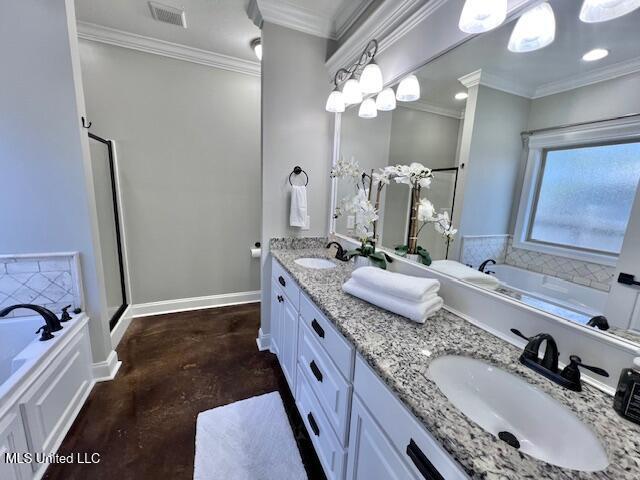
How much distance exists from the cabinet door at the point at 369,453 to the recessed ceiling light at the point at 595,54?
48.7 inches

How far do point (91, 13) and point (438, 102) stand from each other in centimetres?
266

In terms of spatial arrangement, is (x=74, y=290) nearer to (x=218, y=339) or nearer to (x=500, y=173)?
(x=218, y=339)

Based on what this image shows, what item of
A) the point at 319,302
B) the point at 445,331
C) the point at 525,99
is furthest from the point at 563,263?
the point at 319,302

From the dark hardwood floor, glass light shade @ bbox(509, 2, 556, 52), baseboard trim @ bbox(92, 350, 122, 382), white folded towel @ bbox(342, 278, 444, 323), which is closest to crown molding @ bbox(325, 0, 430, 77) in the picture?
glass light shade @ bbox(509, 2, 556, 52)

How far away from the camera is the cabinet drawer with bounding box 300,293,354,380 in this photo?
3.05 ft

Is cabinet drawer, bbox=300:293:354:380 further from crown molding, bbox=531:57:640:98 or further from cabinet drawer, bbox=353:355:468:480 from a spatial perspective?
crown molding, bbox=531:57:640:98

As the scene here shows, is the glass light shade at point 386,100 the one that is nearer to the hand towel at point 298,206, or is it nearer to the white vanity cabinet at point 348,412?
the hand towel at point 298,206

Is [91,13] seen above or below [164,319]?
above

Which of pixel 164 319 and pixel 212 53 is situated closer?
pixel 212 53

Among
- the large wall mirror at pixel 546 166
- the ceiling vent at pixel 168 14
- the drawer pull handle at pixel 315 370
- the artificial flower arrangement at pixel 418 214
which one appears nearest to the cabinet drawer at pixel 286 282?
the drawer pull handle at pixel 315 370

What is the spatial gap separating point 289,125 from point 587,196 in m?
1.79

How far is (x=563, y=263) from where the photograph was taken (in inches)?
32.9

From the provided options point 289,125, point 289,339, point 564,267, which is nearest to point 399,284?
point 564,267

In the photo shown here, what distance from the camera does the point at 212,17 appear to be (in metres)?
1.97
